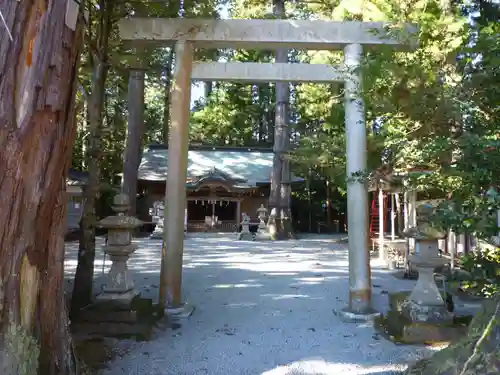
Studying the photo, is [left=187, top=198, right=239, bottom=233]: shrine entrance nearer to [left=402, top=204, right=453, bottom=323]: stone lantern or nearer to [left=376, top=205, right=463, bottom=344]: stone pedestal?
[left=376, top=205, right=463, bottom=344]: stone pedestal

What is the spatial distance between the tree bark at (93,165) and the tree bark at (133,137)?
10.4 m

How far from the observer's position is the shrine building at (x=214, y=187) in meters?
19.2

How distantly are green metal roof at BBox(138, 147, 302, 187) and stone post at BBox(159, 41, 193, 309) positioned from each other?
1435 centimetres

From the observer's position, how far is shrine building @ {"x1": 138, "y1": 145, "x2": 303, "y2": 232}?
1923cm

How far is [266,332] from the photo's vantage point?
14.0 ft

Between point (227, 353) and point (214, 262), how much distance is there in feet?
18.5

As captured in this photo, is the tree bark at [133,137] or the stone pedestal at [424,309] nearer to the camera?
the stone pedestal at [424,309]

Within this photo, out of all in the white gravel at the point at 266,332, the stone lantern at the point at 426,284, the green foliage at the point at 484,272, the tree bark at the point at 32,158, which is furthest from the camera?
the stone lantern at the point at 426,284

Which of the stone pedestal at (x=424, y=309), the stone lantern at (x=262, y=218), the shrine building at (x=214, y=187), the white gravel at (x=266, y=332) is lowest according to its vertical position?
the white gravel at (x=266, y=332)

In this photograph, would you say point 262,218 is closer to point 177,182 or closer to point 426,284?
point 177,182

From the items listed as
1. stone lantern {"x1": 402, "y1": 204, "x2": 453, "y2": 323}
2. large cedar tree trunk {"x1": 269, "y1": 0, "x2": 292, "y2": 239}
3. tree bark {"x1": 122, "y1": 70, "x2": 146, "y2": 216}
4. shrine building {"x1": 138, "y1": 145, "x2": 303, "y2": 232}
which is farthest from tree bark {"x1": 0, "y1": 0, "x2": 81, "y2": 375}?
shrine building {"x1": 138, "y1": 145, "x2": 303, "y2": 232}

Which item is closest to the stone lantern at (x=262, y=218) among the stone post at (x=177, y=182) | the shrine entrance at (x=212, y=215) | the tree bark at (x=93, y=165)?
the shrine entrance at (x=212, y=215)

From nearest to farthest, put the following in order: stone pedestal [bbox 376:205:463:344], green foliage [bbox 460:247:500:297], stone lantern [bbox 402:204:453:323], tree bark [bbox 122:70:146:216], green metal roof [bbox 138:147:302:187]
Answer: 1. green foliage [bbox 460:247:500:297]
2. stone pedestal [bbox 376:205:463:344]
3. stone lantern [bbox 402:204:453:323]
4. tree bark [bbox 122:70:146:216]
5. green metal roof [bbox 138:147:302:187]

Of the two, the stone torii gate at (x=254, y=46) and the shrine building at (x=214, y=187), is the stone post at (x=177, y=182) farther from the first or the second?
the shrine building at (x=214, y=187)
